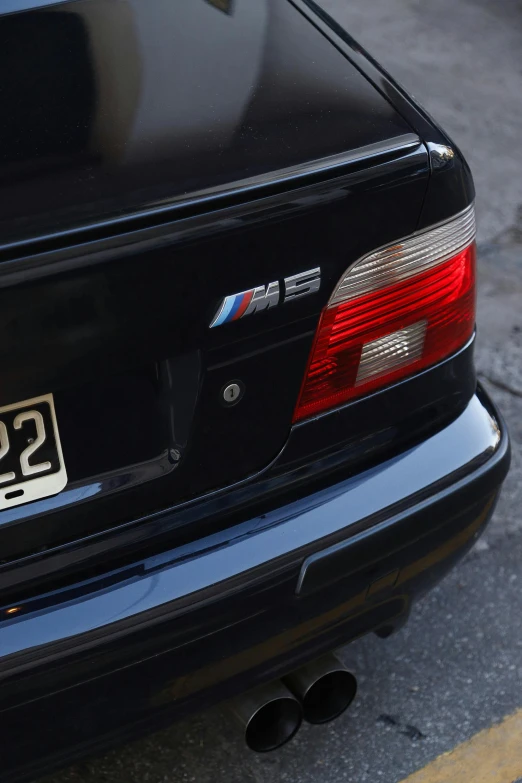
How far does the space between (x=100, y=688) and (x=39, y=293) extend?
640 millimetres

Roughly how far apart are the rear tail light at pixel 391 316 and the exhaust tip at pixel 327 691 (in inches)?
24.7

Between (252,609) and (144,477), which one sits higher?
(144,477)

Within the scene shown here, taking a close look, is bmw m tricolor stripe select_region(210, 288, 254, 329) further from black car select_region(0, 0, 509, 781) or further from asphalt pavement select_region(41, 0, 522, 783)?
asphalt pavement select_region(41, 0, 522, 783)

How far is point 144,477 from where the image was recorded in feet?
5.45

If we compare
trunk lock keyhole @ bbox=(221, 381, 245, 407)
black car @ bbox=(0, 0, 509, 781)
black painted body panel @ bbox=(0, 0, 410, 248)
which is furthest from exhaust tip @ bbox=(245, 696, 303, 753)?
black painted body panel @ bbox=(0, 0, 410, 248)

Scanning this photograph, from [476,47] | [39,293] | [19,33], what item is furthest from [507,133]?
[39,293]

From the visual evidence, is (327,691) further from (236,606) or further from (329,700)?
(236,606)

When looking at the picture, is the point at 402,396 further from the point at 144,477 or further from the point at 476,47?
the point at 476,47

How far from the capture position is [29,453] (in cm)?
152

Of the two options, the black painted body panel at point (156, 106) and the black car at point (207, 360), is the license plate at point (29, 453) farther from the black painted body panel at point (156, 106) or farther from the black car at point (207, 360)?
the black painted body panel at point (156, 106)

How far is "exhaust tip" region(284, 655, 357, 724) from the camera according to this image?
2143 millimetres

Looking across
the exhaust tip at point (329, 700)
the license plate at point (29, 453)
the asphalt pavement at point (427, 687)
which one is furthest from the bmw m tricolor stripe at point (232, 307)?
the asphalt pavement at point (427, 687)

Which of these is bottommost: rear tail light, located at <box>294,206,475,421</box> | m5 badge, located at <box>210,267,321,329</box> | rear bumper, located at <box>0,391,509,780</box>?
rear bumper, located at <box>0,391,509,780</box>

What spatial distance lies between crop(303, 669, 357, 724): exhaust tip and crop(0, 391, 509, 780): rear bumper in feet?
0.73
